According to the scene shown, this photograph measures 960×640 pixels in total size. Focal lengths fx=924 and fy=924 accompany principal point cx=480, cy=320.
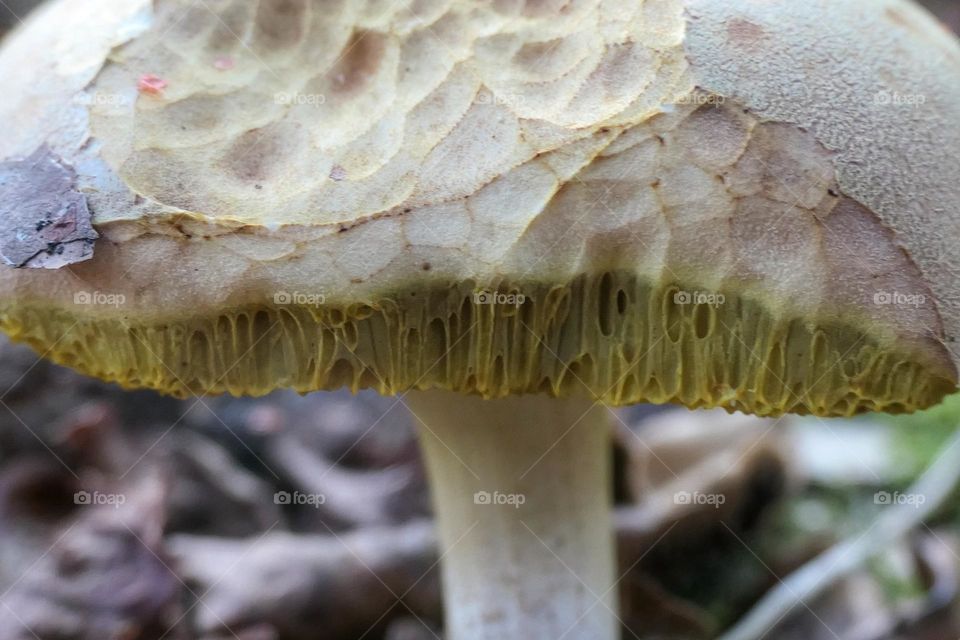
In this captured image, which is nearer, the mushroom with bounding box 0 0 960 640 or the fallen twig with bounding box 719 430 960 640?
the mushroom with bounding box 0 0 960 640

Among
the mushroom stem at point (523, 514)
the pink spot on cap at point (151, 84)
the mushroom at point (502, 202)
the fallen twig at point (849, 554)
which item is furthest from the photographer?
the fallen twig at point (849, 554)

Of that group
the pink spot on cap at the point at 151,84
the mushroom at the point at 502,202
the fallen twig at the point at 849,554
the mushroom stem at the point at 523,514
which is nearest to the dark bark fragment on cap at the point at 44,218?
the mushroom at the point at 502,202

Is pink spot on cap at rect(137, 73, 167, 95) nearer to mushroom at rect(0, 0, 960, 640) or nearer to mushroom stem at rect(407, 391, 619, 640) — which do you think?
mushroom at rect(0, 0, 960, 640)

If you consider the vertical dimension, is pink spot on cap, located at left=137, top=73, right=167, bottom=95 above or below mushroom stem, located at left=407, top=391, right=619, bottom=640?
above

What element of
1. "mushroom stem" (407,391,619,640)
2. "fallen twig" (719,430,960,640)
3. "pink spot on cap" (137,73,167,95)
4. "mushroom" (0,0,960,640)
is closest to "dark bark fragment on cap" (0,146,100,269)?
"mushroom" (0,0,960,640)

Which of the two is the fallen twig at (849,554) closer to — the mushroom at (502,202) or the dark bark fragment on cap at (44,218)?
the mushroom at (502,202)

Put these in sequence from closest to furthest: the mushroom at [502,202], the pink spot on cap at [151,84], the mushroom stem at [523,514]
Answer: the mushroom at [502,202]
the pink spot on cap at [151,84]
the mushroom stem at [523,514]

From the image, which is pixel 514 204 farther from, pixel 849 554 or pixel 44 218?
pixel 849 554
